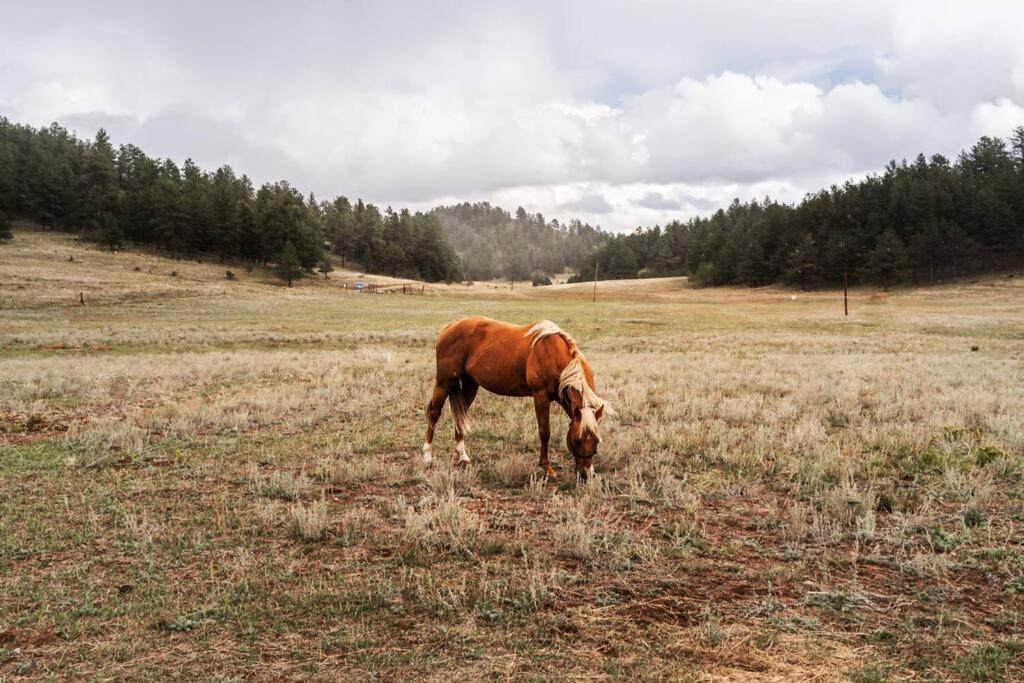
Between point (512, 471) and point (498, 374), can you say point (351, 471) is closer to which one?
point (512, 471)

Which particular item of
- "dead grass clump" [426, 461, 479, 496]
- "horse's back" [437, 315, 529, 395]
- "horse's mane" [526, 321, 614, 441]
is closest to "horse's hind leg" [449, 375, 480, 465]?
"horse's back" [437, 315, 529, 395]

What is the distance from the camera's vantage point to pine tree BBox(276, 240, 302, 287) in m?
75.1

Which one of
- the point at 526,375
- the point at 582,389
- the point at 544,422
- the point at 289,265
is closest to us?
the point at 582,389

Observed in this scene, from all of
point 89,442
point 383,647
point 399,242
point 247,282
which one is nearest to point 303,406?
point 89,442

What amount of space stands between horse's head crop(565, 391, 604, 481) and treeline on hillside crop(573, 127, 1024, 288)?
6049 cm

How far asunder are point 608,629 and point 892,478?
217 inches

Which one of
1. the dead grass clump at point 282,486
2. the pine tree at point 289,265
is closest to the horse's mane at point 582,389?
the dead grass clump at point 282,486

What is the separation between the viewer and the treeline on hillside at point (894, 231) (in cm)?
7212

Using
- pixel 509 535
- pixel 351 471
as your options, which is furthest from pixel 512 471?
pixel 351 471

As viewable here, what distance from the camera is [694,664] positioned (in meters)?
3.70

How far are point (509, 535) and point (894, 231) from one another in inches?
3654

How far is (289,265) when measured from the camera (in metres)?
75.7

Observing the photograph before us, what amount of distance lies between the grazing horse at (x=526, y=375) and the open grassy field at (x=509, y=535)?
562mm

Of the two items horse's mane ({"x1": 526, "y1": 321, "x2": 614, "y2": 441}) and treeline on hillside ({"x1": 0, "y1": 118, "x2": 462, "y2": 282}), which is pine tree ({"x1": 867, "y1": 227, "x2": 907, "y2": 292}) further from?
horse's mane ({"x1": 526, "y1": 321, "x2": 614, "y2": 441})
